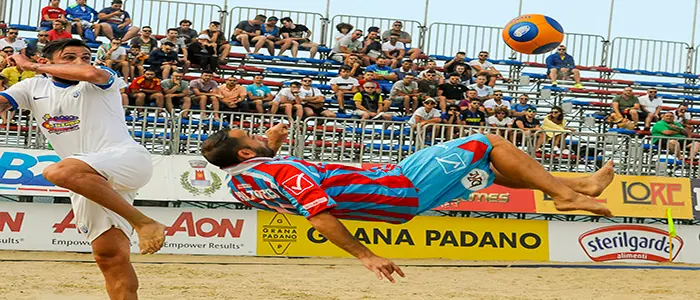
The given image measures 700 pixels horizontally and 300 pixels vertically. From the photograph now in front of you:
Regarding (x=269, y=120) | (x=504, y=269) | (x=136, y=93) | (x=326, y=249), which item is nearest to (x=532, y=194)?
(x=504, y=269)

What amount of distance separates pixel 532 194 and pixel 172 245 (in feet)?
17.3

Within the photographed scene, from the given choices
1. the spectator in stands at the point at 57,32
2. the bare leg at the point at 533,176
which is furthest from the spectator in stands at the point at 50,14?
the bare leg at the point at 533,176

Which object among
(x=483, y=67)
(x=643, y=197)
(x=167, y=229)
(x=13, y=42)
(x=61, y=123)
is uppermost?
(x=483, y=67)

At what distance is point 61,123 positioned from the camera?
5871 millimetres

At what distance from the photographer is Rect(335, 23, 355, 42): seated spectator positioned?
18766mm

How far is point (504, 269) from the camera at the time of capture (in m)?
12.8

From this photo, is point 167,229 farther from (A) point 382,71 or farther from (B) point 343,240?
(B) point 343,240

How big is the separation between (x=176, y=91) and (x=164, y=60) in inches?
46.8

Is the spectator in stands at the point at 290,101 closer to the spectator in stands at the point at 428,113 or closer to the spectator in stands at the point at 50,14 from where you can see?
the spectator in stands at the point at 428,113

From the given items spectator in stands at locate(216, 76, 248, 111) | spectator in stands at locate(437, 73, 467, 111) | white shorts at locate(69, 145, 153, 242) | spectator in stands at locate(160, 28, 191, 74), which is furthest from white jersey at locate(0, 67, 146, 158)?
spectator in stands at locate(437, 73, 467, 111)

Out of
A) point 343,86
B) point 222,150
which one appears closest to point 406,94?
point 343,86

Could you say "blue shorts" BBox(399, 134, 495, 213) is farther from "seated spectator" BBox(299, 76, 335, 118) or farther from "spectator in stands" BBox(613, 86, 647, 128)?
"spectator in stands" BBox(613, 86, 647, 128)

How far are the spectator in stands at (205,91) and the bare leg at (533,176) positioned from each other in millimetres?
9584

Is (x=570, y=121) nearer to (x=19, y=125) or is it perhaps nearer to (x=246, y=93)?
(x=246, y=93)
